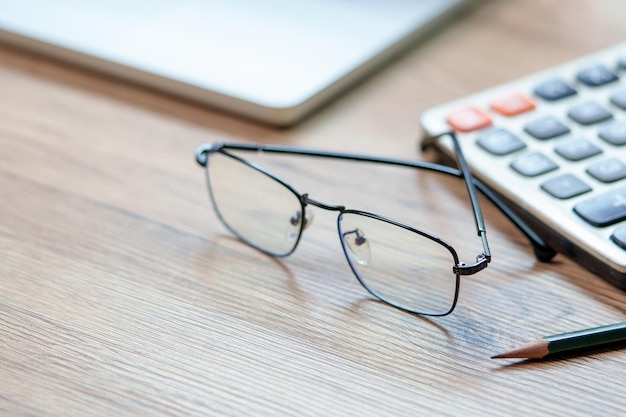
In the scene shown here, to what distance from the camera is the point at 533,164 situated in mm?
474

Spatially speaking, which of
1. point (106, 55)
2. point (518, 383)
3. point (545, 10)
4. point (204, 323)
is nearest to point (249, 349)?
point (204, 323)

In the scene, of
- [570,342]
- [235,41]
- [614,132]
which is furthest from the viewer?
[235,41]

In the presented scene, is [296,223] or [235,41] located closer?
[296,223]

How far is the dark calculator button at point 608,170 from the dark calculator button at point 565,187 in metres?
0.01

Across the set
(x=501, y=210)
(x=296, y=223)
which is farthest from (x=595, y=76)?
(x=296, y=223)

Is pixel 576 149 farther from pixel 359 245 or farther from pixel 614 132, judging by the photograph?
pixel 359 245

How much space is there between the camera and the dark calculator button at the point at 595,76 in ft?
1.77

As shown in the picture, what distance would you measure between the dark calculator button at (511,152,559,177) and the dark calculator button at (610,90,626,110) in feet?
0.26

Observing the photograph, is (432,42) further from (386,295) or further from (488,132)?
(386,295)

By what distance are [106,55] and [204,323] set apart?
0.28 meters

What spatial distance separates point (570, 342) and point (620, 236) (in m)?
0.07

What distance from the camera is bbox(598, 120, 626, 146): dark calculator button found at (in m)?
0.48

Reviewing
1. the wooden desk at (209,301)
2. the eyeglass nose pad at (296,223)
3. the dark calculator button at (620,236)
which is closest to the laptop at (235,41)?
the wooden desk at (209,301)

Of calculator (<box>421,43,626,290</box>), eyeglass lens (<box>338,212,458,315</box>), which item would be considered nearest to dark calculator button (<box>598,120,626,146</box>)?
calculator (<box>421,43,626,290</box>)
